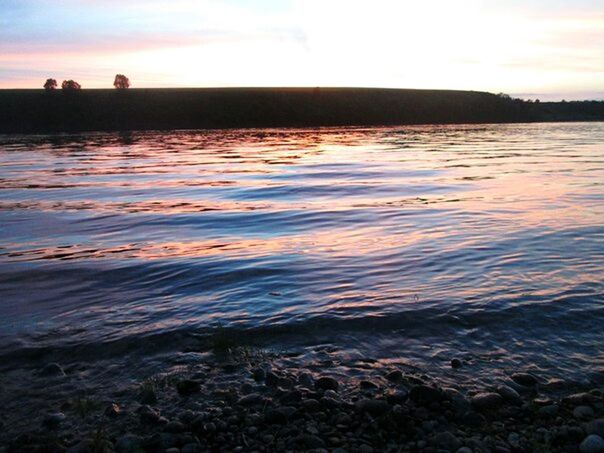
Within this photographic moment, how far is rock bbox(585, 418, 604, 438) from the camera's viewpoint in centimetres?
444

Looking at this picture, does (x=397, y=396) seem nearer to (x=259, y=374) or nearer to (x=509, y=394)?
(x=509, y=394)

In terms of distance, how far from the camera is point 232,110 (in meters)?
102

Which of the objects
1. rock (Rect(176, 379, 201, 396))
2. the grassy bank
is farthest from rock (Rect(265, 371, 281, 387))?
the grassy bank

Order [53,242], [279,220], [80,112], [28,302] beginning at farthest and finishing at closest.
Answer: [80,112]
[279,220]
[53,242]
[28,302]

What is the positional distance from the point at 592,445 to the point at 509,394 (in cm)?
93

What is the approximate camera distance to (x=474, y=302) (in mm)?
7812

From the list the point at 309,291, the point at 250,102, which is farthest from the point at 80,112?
the point at 309,291

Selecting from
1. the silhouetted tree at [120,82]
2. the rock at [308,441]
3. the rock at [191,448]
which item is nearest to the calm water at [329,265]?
the rock at [308,441]

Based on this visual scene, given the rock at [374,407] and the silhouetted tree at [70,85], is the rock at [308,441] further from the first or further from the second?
the silhouetted tree at [70,85]

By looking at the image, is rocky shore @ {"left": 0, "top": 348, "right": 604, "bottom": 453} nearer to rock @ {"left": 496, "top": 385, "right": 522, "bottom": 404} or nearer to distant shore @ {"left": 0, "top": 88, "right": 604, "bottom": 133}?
rock @ {"left": 496, "top": 385, "right": 522, "bottom": 404}

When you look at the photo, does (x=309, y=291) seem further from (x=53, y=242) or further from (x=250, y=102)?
(x=250, y=102)

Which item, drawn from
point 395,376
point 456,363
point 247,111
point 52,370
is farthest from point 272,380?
point 247,111

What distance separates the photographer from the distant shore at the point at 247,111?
9219 centimetres

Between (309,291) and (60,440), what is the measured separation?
4.69 meters
